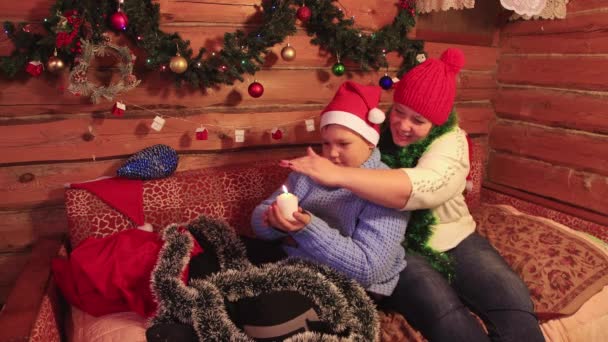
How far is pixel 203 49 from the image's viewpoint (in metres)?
1.95

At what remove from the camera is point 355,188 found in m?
1.40

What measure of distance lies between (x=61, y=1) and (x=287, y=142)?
1.22m

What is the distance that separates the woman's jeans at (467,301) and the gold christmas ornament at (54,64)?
5.01 ft

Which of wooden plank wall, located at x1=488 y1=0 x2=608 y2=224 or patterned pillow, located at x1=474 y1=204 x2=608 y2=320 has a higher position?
wooden plank wall, located at x1=488 y1=0 x2=608 y2=224

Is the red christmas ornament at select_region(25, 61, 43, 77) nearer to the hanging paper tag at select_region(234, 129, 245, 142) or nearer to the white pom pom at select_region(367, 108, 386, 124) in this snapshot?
the hanging paper tag at select_region(234, 129, 245, 142)

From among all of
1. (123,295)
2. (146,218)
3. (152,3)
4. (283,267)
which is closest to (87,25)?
(152,3)

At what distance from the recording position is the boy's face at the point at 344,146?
1.58 m

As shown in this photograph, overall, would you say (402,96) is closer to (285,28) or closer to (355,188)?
(355,188)

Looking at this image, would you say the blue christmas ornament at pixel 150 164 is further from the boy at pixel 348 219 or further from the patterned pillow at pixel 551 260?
the patterned pillow at pixel 551 260

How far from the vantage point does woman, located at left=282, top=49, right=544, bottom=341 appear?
56.0 inches

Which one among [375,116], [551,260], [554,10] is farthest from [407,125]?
[554,10]

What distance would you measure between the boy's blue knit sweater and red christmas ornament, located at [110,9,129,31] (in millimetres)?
910

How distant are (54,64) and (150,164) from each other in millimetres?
524

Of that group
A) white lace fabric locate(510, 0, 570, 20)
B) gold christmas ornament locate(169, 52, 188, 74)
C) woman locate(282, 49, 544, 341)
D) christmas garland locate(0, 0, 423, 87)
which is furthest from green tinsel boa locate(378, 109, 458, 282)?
white lace fabric locate(510, 0, 570, 20)
